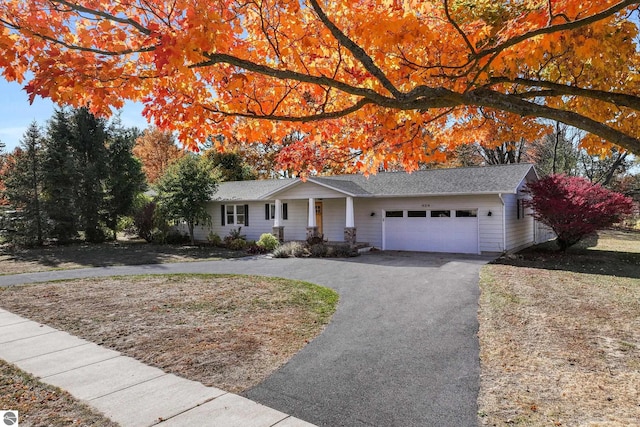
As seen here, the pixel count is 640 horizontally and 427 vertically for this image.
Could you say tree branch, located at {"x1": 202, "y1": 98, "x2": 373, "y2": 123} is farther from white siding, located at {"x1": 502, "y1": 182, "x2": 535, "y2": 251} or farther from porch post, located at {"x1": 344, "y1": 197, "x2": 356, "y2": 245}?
white siding, located at {"x1": 502, "y1": 182, "x2": 535, "y2": 251}

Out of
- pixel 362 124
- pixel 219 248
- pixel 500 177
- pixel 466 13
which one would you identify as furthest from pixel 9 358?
pixel 500 177

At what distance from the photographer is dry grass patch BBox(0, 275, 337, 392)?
492 centimetres

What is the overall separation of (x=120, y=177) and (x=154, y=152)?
1522 centimetres

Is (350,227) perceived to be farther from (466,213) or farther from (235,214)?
(235,214)

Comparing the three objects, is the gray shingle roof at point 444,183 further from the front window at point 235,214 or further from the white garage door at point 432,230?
the front window at point 235,214

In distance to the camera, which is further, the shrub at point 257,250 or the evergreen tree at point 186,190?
the evergreen tree at point 186,190

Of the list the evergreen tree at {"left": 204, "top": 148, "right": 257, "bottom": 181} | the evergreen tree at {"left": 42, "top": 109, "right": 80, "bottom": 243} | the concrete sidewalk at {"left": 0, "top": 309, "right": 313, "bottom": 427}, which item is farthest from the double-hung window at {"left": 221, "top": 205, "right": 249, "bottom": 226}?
the concrete sidewalk at {"left": 0, "top": 309, "right": 313, "bottom": 427}

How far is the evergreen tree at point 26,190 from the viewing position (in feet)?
65.4

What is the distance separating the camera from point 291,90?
5168 mm

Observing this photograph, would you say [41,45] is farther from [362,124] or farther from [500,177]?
[500,177]

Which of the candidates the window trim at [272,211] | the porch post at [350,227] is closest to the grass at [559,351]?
the porch post at [350,227]

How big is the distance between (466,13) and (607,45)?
6.11ft

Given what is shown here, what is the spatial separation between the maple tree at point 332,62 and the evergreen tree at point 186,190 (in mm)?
15115

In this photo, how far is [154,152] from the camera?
1519 inches
